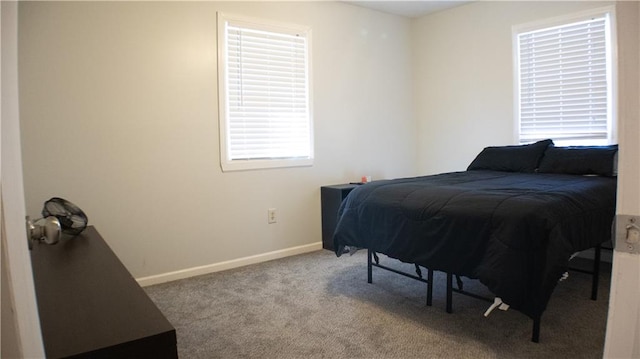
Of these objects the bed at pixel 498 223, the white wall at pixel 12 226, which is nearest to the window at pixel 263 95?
the bed at pixel 498 223

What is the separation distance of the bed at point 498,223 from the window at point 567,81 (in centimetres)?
46

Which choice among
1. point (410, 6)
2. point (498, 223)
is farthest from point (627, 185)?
point (410, 6)

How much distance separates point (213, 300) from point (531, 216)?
1995mm

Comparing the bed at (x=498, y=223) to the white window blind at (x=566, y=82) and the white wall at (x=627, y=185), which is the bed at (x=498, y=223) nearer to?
the white window blind at (x=566, y=82)

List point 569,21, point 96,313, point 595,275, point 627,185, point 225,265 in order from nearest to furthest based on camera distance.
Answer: point 627,185 < point 96,313 < point 595,275 < point 225,265 < point 569,21

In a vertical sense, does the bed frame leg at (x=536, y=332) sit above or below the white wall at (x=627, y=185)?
below

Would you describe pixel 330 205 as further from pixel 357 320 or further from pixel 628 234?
pixel 628 234

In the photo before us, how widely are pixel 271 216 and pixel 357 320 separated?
1549 mm

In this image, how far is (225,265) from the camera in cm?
349

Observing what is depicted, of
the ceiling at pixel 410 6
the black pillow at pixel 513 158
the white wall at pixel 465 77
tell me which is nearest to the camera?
the black pillow at pixel 513 158

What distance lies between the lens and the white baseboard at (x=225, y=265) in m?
3.16

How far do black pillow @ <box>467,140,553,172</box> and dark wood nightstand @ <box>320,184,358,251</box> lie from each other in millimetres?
1200

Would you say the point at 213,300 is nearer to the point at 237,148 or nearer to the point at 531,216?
the point at 237,148

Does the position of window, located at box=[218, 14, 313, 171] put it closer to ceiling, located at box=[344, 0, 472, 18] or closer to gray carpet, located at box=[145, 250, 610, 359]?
ceiling, located at box=[344, 0, 472, 18]
